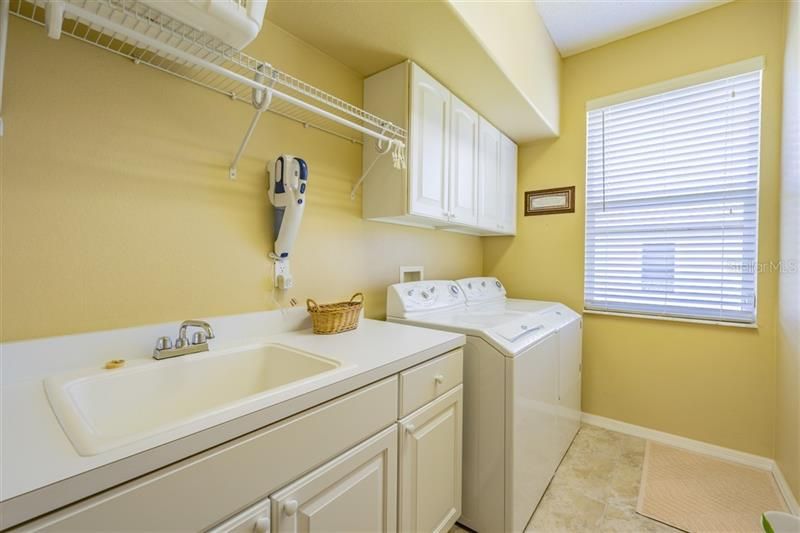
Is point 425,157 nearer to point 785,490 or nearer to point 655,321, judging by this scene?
point 655,321

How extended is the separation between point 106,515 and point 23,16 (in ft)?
3.92

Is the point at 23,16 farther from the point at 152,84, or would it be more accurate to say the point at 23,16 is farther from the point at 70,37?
the point at 152,84

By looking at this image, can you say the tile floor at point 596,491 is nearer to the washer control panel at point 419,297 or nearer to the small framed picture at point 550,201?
the washer control panel at point 419,297

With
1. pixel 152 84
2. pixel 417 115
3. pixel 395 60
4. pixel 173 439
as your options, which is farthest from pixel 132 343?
pixel 395 60

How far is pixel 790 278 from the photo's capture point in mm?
1724

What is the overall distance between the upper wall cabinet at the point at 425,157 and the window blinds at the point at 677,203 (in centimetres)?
103

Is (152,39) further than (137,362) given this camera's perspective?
No

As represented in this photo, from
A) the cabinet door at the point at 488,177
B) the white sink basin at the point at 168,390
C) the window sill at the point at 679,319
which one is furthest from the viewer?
the cabinet door at the point at 488,177

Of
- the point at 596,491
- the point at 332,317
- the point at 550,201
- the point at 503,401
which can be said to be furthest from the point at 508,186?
the point at 596,491

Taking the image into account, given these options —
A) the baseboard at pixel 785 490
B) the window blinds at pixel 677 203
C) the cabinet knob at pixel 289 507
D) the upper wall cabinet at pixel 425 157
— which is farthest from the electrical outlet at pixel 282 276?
the baseboard at pixel 785 490

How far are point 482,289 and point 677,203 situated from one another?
1380 mm

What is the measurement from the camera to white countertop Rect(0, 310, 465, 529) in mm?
506

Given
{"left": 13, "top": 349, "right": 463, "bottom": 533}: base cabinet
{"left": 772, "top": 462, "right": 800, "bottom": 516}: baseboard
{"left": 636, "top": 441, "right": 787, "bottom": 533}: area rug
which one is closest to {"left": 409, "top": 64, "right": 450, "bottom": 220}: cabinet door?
{"left": 13, "top": 349, "right": 463, "bottom": 533}: base cabinet

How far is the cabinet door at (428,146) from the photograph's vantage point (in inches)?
64.7
